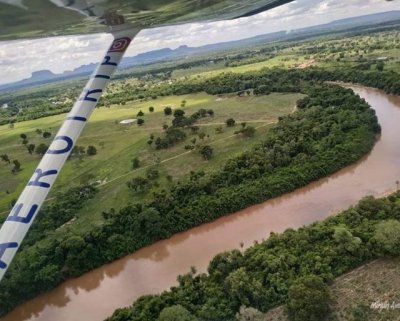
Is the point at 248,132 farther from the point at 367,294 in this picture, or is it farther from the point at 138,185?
the point at 367,294

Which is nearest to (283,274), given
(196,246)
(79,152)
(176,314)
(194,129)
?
(176,314)

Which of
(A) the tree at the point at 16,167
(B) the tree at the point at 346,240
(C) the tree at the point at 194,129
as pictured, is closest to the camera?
(B) the tree at the point at 346,240

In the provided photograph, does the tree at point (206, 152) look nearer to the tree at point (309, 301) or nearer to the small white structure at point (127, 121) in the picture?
the tree at point (309, 301)

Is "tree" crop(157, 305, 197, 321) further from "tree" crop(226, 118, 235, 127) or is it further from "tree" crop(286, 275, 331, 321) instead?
"tree" crop(226, 118, 235, 127)

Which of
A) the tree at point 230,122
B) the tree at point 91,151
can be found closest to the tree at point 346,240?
the tree at point 230,122

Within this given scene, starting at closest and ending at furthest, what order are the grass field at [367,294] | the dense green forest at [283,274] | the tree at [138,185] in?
the grass field at [367,294]
the dense green forest at [283,274]
the tree at [138,185]

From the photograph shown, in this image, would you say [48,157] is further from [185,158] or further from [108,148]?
[108,148]
